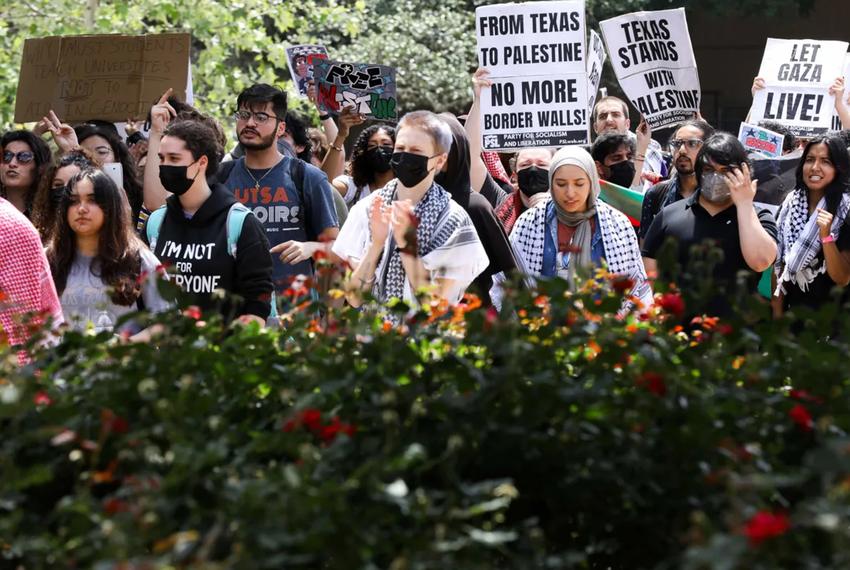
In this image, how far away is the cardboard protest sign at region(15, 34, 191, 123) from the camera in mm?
9539

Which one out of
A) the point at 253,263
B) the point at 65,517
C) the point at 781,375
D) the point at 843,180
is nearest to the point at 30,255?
the point at 253,263

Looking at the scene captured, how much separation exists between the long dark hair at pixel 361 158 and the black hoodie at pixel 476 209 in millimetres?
1876

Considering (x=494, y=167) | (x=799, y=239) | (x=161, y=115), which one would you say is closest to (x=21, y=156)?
(x=161, y=115)

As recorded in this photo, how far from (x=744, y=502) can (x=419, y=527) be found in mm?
601

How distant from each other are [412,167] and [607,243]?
40.6 inches

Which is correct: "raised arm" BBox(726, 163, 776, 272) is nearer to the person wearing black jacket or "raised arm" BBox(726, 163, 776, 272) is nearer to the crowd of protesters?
the crowd of protesters

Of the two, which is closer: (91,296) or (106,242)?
(91,296)

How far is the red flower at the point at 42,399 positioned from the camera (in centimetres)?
333

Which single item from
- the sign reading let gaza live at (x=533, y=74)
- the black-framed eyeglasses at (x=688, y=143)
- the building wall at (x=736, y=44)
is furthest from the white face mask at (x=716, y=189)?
the building wall at (x=736, y=44)

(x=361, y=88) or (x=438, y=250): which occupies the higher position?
(x=361, y=88)

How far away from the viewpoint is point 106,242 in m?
6.16

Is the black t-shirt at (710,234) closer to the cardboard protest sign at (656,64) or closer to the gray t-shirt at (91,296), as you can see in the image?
the gray t-shirt at (91,296)

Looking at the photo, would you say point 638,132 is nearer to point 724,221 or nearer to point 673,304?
point 724,221

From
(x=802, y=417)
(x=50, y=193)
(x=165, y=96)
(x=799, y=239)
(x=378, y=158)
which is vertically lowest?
(x=802, y=417)
